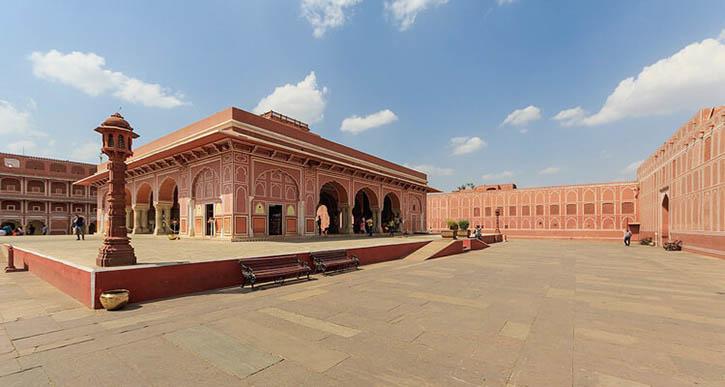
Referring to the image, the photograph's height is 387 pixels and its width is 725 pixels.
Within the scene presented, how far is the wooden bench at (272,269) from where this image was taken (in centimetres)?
747

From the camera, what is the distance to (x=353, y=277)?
9.20 meters

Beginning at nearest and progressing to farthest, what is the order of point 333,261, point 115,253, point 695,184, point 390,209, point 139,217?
point 115,253 < point 333,261 < point 695,184 < point 139,217 < point 390,209

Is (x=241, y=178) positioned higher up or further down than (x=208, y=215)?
higher up

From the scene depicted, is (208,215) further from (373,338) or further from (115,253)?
(373,338)

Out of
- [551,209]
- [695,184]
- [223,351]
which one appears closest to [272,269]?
[223,351]

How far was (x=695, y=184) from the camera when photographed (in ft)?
58.4

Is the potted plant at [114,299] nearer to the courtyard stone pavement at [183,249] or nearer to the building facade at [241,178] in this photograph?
the courtyard stone pavement at [183,249]

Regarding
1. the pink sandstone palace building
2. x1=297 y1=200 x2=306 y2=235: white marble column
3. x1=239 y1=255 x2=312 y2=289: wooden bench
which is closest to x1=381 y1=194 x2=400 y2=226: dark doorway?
the pink sandstone palace building

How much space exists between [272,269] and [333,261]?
2.38 meters

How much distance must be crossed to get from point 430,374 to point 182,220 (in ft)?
67.0

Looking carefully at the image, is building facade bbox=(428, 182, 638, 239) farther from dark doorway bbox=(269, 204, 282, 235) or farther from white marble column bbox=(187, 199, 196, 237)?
white marble column bbox=(187, 199, 196, 237)

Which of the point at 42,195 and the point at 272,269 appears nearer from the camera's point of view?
the point at 272,269

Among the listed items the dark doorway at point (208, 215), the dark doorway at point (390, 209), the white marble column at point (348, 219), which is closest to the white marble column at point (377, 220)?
the dark doorway at point (390, 209)

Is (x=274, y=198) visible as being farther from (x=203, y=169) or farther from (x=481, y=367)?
(x=481, y=367)
